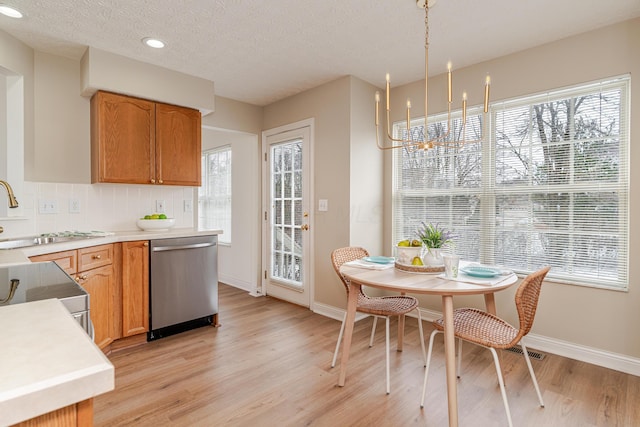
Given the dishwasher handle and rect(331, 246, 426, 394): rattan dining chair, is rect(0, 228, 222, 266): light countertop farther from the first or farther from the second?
rect(331, 246, 426, 394): rattan dining chair

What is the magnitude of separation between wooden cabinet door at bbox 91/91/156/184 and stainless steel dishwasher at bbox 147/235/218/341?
28.1 inches

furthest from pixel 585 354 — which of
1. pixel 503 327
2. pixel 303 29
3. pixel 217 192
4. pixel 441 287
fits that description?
pixel 217 192

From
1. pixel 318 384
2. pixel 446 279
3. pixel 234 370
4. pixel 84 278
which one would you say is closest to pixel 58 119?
pixel 84 278

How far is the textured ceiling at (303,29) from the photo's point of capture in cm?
226

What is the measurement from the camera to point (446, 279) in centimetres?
193

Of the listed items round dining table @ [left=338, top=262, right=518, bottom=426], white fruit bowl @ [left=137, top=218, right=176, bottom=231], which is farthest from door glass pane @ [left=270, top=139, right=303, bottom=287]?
round dining table @ [left=338, top=262, right=518, bottom=426]

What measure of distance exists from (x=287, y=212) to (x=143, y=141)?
5.60 ft

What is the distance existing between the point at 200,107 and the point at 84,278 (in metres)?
1.94

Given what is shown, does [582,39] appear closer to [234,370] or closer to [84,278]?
[234,370]

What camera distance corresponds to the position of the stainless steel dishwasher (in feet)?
9.48

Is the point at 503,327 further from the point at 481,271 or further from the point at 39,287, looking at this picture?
the point at 39,287

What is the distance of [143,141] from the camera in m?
3.12

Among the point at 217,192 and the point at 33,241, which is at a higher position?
the point at 217,192

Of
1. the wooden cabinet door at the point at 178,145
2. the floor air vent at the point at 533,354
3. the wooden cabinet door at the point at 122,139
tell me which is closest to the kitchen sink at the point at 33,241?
the wooden cabinet door at the point at 122,139
